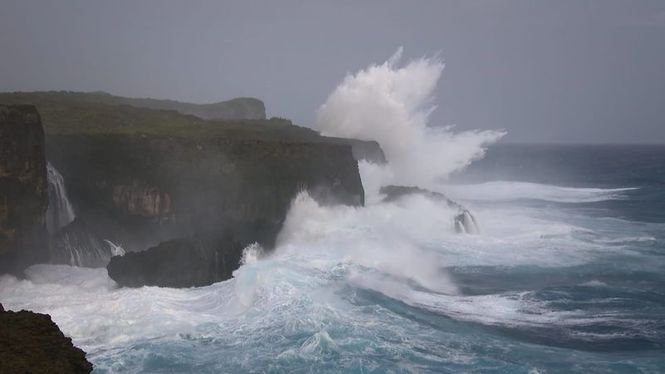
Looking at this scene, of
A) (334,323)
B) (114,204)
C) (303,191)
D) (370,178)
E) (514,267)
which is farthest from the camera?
(370,178)

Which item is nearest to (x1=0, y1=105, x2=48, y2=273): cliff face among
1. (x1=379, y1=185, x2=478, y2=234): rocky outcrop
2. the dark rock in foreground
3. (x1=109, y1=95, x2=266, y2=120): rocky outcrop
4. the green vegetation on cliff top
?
the dark rock in foreground

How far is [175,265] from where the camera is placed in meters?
25.1

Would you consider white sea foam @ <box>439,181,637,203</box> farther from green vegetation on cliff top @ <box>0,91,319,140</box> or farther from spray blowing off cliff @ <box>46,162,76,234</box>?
spray blowing off cliff @ <box>46,162,76,234</box>

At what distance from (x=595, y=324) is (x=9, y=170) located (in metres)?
20.5

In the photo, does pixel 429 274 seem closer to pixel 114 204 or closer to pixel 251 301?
pixel 251 301

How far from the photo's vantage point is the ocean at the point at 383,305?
693 inches

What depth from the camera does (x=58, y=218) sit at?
88.1 ft

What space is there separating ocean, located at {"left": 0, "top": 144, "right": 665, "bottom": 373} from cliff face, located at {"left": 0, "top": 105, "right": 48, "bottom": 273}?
1120mm

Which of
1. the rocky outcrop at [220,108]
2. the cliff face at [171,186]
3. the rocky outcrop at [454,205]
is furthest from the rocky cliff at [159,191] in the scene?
the rocky outcrop at [220,108]

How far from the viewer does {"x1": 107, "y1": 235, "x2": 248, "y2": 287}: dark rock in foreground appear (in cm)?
2419

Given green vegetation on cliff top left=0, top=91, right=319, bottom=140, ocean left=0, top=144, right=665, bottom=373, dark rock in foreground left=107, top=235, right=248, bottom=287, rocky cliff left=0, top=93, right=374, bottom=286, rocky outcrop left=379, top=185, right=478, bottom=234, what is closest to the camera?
ocean left=0, top=144, right=665, bottom=373

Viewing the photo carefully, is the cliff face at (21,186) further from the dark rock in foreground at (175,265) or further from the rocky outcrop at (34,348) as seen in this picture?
the rocky outcrop at (34,348)

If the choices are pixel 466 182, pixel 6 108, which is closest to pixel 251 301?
pixel 6 108

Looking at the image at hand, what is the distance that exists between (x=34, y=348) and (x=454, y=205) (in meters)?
37.4
